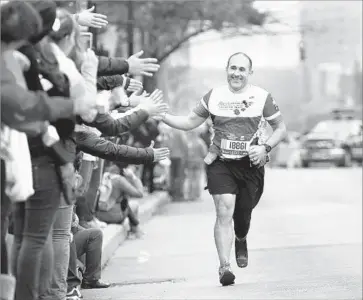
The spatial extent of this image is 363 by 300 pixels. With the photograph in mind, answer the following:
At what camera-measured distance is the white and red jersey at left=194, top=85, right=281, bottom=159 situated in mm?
10047

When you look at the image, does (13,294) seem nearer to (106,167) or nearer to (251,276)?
(251,276)

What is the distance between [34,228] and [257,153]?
3.88 meters

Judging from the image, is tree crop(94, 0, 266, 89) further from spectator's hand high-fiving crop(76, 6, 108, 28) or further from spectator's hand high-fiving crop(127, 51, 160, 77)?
spectator's hand high-fiving crop(127, 51, 160, 77)

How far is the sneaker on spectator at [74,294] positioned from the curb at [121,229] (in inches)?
132

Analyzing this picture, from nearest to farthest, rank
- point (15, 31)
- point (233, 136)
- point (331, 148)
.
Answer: point (15, 31) → point (233, 136) → point (331, 148)

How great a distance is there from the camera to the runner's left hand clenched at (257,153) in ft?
32.9

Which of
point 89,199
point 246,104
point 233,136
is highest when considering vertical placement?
point 246,104

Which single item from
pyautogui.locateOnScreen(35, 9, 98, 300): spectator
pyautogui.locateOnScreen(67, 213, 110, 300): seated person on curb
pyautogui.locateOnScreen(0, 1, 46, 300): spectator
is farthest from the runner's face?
pyautogui.locateOnScreen(0, 1, 46, 300): spectator

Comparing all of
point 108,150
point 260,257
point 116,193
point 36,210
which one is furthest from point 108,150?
point 116,193

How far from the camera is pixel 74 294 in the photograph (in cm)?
906

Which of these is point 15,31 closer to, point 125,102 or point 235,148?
point 125,102

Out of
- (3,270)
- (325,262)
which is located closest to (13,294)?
(3,270)

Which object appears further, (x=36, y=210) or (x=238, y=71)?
(x=238, y=71)

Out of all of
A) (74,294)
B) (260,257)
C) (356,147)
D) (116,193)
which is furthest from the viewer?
(356,147)
